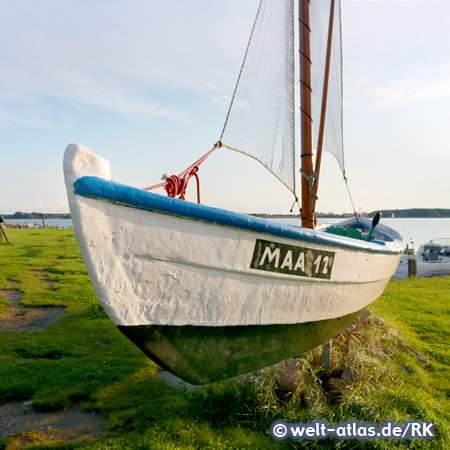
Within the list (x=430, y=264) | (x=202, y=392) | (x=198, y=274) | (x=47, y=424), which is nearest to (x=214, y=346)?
(x=198, y=274)

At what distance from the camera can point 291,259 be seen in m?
3.33

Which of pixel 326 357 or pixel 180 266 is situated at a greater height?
pixel 180 266

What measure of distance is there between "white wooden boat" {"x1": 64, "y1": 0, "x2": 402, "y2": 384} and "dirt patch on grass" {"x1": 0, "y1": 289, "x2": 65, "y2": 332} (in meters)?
5.50

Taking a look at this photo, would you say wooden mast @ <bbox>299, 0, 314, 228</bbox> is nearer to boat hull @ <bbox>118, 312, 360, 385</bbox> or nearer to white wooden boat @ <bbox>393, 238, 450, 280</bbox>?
boat hull @ <bbox>118, 312, 360, 385</bbox>

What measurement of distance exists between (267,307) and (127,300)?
133 cm

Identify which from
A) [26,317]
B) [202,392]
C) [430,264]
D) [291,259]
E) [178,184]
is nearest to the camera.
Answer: [291,259]

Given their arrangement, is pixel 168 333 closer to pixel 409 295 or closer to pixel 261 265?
pixel 261 265

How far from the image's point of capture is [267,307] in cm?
332

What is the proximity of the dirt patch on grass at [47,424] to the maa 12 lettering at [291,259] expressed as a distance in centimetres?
282

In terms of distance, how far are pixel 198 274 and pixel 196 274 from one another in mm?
17

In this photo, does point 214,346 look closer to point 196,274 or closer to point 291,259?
point 196,274

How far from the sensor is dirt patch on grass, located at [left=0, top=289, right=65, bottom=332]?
7.30 m

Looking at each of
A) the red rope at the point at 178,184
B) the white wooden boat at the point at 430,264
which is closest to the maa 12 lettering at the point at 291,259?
the red rope at the point at 178,184

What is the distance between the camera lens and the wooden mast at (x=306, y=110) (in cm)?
607
